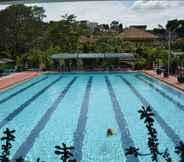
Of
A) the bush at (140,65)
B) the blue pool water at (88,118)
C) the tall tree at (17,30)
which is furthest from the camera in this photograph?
the tall tree at (17,30)

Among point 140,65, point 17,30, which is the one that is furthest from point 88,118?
point 17,30

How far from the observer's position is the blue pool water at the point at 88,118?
6.59 metres

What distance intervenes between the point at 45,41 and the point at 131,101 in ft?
80.0

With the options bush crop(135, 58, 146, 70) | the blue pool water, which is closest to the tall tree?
bush crop(135, 58, 146, 70)

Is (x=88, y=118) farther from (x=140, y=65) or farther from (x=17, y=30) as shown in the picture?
(x=17, y=30)

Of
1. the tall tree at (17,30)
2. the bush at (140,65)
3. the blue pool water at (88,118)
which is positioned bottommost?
the blue pool water at (88,118)

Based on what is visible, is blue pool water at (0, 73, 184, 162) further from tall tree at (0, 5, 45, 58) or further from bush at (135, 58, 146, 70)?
tall tree at (0, 5, 45, 58)

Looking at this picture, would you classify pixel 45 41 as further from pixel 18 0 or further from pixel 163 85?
pixel 18 0

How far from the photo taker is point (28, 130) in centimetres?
810

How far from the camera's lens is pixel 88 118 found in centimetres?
929

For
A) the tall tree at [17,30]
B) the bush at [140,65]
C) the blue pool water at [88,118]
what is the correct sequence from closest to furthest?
the blue pool water at [88,118], the bush at [140,65], the tall tree at [17,30]

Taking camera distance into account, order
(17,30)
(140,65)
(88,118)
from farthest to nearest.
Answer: (17,30)
(140,65)
(88,118)

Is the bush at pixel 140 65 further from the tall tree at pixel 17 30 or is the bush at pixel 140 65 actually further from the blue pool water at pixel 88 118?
the tall tree at pixel 17 30

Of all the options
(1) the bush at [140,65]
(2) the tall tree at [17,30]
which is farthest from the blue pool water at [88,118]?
(2) the tall tree at [17,30]
